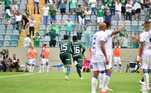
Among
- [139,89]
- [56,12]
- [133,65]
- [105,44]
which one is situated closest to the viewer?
[105,44]

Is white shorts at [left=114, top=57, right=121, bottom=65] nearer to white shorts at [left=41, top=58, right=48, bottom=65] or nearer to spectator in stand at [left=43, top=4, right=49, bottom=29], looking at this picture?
white shorts at [left=41, top=58, right=48, bottom=65]

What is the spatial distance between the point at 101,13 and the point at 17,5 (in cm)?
773

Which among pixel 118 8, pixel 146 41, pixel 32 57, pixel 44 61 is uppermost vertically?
pixel 118 8

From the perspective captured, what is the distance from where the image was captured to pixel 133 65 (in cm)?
3712

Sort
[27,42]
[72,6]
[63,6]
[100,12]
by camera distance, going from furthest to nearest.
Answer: [72,6] < [63,6] < [100,12] < [27,42]

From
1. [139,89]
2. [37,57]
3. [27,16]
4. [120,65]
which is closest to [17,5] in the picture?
[27,16]

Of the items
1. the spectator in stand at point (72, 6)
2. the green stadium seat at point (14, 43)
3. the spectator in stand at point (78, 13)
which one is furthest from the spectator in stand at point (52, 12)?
the green stadium seat at point (14, 43)

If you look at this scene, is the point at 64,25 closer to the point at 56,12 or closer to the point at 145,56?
the point at 56,12

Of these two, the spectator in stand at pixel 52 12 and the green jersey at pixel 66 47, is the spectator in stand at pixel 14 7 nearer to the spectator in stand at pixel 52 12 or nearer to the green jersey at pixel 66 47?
the spectator in stand at pixel 52 12

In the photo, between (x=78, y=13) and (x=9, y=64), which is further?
(x=78, y=13)

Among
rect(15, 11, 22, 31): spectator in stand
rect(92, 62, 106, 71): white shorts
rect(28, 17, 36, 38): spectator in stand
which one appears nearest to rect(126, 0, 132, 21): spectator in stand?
rect(28, 17, 36, 38): spectator in stand

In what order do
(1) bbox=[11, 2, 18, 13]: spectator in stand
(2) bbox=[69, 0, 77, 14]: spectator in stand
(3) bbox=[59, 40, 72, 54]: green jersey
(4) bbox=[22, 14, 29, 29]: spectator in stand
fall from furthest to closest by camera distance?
(1) bbox=[11, 2, 18, 13]: spectator in stand → (2) bbox=[69, 0, 77, 14]: spectator in stand → (4) bbox=[22, 14, 29, 29]: spectator in stand → (3) bbox=[59, 40, 72, 54]: green jersey

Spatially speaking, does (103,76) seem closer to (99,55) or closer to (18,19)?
(99,55)

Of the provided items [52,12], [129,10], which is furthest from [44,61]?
[129,10]
